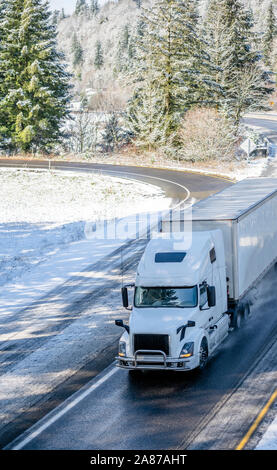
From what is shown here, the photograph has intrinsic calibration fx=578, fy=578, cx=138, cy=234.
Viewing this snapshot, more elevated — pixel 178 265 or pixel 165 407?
pixel 178 265

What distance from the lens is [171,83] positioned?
62812mm

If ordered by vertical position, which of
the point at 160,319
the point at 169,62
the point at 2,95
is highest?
the point at 169,62

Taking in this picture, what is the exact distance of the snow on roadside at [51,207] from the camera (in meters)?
26.9

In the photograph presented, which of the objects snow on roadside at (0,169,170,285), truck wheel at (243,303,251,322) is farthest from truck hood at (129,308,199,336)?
snow on roadside at (0,169,170,285)

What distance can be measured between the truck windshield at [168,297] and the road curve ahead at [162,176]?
23837 mm

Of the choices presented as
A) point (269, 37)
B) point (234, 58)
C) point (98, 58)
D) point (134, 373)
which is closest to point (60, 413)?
point (134, 373)

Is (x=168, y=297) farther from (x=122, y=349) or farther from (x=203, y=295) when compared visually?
(x=122, y=349)

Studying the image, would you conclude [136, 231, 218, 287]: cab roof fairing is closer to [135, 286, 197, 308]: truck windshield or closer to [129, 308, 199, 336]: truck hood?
[135, 286, 197, 308]: truck windshield

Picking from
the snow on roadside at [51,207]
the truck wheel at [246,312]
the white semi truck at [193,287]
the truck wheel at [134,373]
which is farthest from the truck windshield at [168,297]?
the snow on roadside at [51,207]

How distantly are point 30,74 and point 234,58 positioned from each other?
23.2 metres

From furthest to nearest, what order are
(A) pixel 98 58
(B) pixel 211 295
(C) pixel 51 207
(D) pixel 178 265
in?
→ (A) pixel 98 58 < (C) pixel 51 207 < (D) pixel 178 265 < (B) pixel 211 295

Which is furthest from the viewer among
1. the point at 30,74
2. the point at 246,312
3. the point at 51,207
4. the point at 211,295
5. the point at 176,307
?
the point at 30,74

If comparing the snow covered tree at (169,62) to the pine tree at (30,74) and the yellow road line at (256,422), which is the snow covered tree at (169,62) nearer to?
the pine tree at (30,74)

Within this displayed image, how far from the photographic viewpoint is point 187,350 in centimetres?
1320
